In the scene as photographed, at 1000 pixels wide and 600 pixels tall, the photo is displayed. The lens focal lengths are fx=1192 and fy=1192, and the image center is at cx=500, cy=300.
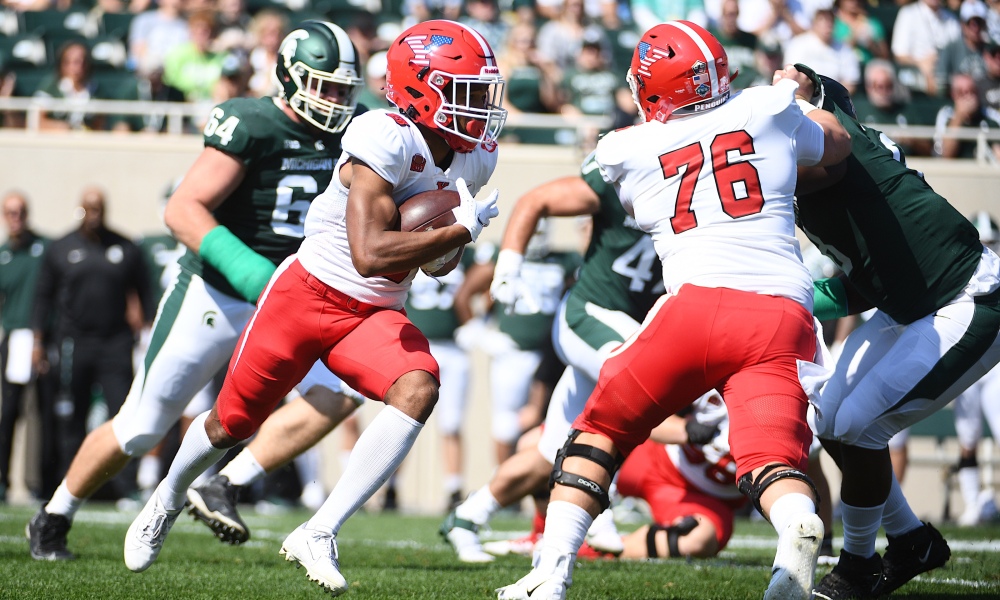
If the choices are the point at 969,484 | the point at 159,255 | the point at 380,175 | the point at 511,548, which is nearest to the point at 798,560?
the point at 380,175

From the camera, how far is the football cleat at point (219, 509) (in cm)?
455

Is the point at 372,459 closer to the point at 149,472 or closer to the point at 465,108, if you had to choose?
the point at 465,108

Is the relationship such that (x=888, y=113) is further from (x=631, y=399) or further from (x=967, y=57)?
(x=631, y=399)

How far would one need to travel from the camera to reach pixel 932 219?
152 inches

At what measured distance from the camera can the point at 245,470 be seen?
4762mm

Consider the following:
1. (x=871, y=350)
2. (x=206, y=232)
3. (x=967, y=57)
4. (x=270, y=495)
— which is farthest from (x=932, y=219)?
(x=967, y=57)

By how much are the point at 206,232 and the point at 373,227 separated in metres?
1.22

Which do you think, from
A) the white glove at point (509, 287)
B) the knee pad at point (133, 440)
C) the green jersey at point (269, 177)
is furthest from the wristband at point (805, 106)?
the knee pad at point (133, 440)

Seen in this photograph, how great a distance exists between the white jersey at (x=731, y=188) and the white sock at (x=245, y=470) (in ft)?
6.98

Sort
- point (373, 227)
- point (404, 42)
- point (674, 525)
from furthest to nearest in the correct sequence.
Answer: point (674, 525), point (404, 42), point (373, 227)

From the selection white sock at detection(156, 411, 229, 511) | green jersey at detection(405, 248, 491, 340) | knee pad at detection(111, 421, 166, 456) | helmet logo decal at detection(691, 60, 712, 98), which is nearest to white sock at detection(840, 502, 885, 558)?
helmet logo decal at detection(691, 60, 712, 98)

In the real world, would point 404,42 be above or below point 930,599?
above

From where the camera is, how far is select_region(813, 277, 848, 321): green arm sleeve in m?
4.11

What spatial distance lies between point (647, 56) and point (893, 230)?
103cm
